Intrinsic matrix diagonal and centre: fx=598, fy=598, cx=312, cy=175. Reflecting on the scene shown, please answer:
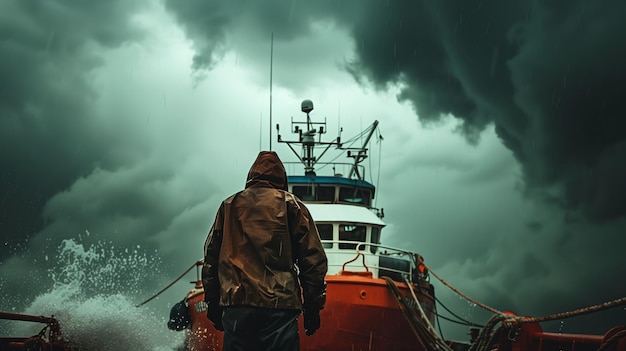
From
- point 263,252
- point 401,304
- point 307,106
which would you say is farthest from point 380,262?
point 263,252

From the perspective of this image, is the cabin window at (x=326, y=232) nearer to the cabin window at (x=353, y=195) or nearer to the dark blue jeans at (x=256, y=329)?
the cabin window at (x=353, y=195)

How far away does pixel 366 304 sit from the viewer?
34.6 feet

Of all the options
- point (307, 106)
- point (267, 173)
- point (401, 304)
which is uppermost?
point (307, 106)

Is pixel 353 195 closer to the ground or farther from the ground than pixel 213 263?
farther from the ground

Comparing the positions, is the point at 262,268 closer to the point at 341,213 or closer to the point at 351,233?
the point at 351,233

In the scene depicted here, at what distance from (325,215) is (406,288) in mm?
2805

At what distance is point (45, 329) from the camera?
285 inches

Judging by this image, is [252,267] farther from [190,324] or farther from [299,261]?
[190,324]

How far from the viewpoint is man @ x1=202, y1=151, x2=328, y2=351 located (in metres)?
3.79

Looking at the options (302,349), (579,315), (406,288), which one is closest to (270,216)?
(579,315)

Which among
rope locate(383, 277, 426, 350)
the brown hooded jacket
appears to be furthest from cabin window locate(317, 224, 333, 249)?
the brown hooded jacket

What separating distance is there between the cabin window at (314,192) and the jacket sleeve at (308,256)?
10.4 meters

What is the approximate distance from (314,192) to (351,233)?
1679 mm

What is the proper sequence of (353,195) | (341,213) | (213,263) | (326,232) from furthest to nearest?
(353,195)
(341,213)
(326,232)
(213,263)
